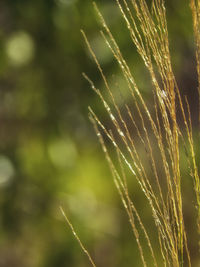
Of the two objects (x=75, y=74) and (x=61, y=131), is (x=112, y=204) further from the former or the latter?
(x=75, y=74)

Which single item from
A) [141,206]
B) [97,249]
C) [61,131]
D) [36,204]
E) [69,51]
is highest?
[69,51]

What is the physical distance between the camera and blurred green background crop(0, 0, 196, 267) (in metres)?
2.90

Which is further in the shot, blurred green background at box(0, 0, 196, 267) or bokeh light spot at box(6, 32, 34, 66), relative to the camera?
bokeh light spot at box(6, 32, 34, 66)

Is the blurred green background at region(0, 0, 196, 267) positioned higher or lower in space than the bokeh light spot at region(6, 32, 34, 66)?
lower

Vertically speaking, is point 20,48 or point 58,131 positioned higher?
point 20,48

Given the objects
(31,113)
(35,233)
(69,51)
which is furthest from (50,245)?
(69,51)

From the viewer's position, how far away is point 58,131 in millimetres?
2982

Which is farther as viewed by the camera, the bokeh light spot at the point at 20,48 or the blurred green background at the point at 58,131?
the bokeh light spot at the point at 20,48

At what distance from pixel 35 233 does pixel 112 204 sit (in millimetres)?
377

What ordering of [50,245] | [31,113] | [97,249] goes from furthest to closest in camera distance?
[97,249]
[31,113]
[50,245]

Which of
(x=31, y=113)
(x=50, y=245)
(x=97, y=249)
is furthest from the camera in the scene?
(x=97, y=249)

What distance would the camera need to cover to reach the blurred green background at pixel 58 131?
9.50 ft

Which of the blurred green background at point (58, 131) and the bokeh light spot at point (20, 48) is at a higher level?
the bokeh light spot at point (20, 48)

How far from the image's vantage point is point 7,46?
3.08 meters
